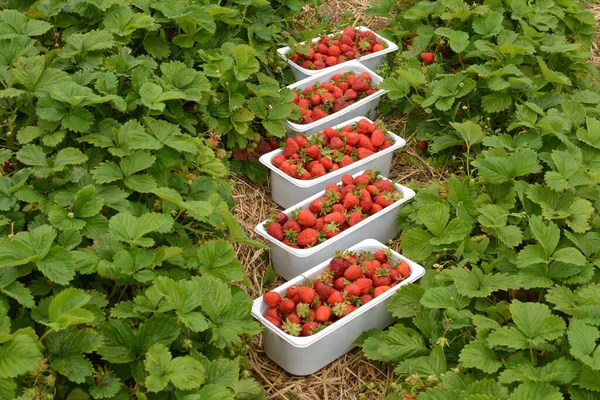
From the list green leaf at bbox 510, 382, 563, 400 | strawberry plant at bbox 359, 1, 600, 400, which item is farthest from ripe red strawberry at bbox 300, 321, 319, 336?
green leaf at bbox 510, 382, 563, 400

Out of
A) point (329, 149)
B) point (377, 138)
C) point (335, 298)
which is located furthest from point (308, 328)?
point (377, 138)

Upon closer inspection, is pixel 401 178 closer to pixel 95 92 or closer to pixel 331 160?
pixel 331 160

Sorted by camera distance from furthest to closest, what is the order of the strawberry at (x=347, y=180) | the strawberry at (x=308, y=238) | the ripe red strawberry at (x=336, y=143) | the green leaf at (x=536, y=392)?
1. the ripe red strawberry at (x=336, y=143)
2. the strawberry at (x=347, y=180)
3. the strawberry at (x=308, y=238)
4. the green leaf at (x=536, y=392)

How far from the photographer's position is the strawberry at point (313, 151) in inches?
127

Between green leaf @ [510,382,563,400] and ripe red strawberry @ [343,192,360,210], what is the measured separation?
1122mm

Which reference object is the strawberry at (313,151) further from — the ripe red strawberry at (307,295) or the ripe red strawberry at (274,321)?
the ripe red strawberry at (274,321)

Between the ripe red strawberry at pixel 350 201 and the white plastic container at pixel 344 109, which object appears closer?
the ripe red strawberry at pixel 350 201

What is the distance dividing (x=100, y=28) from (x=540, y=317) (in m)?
2.09

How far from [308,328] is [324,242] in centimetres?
43

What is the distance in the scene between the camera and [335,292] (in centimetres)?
265

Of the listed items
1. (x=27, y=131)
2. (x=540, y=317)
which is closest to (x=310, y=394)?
(x=540, y=317)

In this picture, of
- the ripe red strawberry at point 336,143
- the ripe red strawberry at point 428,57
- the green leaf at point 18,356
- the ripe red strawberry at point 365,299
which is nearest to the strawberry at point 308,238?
the ripe red strawberry at point 365,299

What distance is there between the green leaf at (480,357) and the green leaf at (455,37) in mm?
1732

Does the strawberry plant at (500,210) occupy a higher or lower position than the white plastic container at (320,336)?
higher
